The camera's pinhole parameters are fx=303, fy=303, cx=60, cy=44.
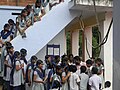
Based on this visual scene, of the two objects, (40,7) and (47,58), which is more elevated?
(40,7)

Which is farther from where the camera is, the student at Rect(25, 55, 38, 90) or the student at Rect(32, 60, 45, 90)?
the student at Rect(25, 55, 38, 90)

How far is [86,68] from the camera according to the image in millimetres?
7133

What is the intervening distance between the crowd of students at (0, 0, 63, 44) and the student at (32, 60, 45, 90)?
6.50 feet

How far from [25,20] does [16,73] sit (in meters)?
2.25

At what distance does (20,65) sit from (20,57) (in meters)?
0.21

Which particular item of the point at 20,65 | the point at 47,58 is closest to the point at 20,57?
the point at 20,65

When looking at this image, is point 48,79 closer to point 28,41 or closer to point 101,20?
point 28,41

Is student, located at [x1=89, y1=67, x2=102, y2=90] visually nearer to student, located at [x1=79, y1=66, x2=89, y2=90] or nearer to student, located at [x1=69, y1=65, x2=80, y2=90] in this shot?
student, located at [x1=79, y1=66, x2=89, y2=90]

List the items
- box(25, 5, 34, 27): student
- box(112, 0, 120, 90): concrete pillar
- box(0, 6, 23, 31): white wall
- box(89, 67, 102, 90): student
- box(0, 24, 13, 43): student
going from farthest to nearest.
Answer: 1. box(0, 6, 23, 31): white wall
2. box(25, 5, 34, 27): student
3. box(0, 24, 13, 43): student
4. box(89, 67, 102, 90): student
5. box(112, 0, 120, 90): concrete pillar

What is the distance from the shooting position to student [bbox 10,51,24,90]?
24.7 feet

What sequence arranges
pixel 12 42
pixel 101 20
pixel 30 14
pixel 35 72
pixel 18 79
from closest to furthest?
pixel 35 72 < pixel 18 79 < pixel 12 42 < pixel 30 14 < pixel 101 20

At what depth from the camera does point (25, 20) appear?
9.30 m

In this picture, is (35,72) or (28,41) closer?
(35,72)

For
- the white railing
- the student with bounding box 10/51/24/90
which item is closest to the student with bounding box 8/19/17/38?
the student with bounding box 10/51/24/90
